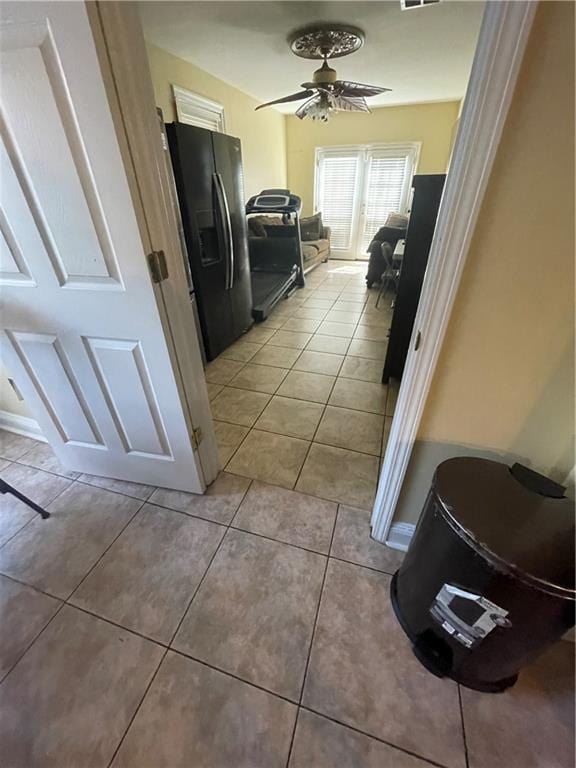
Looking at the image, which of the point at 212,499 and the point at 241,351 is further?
the point at 241,351

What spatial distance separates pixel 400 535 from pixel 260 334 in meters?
2.38

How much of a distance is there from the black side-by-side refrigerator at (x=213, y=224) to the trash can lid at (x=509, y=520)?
221 cm

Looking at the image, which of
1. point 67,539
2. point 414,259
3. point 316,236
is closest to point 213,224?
point 414,259

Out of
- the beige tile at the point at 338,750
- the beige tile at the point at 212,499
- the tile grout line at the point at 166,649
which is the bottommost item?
the beige tile at the point at 338,750

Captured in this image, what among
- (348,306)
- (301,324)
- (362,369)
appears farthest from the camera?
(348,306)

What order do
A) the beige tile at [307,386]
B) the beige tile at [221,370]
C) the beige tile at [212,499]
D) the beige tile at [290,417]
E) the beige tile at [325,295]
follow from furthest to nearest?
the beige tile at [325,295] → the beige tile at [221,370] → the beige tile at [307,386] → the beige tile at [290,417] → the beige tile at [212,499]

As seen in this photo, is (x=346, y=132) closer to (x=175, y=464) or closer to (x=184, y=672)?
(x=175, y=464)

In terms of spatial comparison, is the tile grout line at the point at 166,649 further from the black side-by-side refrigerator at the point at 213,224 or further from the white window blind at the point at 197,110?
the white window blind at the point at 197,110

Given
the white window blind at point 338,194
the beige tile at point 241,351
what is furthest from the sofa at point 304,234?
the beige tile at point 241,351

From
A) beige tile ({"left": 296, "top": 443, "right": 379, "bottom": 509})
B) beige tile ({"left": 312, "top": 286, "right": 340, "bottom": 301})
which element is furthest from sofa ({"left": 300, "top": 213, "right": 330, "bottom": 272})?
beige tile ({"left": 296, "top": 443, "right": 379, "bottom": 509})

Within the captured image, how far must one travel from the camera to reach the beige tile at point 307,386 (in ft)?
7.76

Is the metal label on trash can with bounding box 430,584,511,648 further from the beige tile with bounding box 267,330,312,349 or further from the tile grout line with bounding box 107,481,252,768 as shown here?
the beige tile with bounding box 267,330,312,349

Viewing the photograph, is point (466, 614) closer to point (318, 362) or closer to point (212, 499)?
point (212, 499)

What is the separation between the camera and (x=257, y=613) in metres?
1.20
